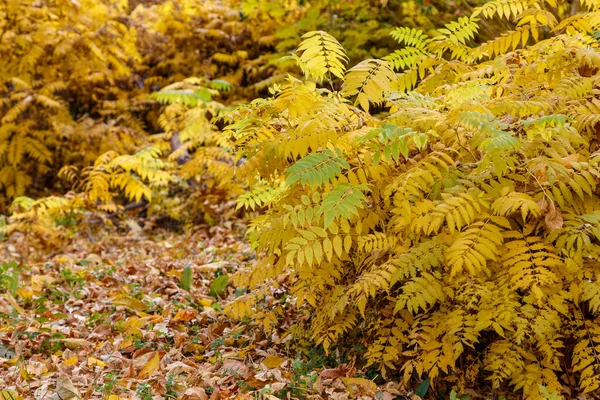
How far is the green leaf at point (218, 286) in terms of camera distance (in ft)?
15.9

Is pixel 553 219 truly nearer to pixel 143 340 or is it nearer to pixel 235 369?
pixel 235 369

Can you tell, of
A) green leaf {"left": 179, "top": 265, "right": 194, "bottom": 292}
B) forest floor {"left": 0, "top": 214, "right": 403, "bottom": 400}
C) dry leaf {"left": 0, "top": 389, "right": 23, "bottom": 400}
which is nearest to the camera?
dry leaf {"left": 0, "top": 389, "right": 23, "bottom": 400}

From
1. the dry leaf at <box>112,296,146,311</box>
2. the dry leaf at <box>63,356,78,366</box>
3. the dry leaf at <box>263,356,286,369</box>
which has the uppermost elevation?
the dry leaf at <box>63,356,78,366</box>

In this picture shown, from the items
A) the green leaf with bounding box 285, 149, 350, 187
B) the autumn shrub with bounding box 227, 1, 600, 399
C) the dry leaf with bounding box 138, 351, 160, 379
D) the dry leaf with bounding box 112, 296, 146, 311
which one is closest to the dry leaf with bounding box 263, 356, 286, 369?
the autumn shrub with bounding box 227, 1, 600, 399

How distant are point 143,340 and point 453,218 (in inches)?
84.1

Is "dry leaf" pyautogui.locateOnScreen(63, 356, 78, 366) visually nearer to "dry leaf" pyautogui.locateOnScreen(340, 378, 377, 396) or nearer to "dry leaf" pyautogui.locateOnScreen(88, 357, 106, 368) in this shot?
"dry leaf" pyautogui.locateOnScreen(88, 357, 106, 368)

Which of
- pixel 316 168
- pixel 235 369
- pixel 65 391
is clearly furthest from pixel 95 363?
pixel 316 168

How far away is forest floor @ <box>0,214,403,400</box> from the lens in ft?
10.5

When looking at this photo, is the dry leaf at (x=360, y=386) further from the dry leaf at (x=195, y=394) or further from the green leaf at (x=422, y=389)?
the dry leaf at (x=195, y=394)

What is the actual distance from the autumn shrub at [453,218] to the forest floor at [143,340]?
15.3 inches

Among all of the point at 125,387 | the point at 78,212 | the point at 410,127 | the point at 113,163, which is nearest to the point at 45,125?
the point at 78,212

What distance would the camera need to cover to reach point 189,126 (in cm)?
803

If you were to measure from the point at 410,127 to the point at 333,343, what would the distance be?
51.7 inches

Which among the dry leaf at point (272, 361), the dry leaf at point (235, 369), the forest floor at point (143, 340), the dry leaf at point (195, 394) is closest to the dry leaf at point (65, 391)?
the forest floor at point (143, 340)
